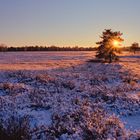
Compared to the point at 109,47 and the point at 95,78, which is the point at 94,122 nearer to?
the point at 95,78

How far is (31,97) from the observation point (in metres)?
15.7

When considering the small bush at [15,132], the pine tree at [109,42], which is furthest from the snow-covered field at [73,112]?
the pine tree at [109,42]

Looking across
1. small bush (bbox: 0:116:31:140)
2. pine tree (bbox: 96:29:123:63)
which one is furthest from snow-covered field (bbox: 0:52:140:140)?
pine tree (bbox: 96:29:123:63)

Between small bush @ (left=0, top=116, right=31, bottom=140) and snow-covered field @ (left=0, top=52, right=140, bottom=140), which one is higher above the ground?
small bush @ (left=0, top=116, right=31, bottom=140)

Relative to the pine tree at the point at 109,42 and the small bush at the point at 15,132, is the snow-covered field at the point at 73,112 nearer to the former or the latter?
the small bush at the point at 15,132

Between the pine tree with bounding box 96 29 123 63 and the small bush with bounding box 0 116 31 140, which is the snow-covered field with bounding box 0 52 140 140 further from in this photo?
the pine tree with bounding box 96 29 123 63

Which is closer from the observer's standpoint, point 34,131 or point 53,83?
point 34,131

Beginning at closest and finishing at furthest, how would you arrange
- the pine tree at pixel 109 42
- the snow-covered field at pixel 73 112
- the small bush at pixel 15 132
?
the small bush at pixel 15 132, the snow-covered field at pixel 73 112, the pine tree at pixel 109 42

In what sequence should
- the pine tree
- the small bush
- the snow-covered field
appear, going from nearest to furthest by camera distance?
the small bush
the snow-covered field
the pine tree

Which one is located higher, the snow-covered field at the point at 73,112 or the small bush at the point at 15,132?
the small bush at the point at 15,132

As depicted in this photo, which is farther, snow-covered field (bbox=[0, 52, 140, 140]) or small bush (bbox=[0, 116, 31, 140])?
snow-covered field (bbox=[0, 52, 140, 140])

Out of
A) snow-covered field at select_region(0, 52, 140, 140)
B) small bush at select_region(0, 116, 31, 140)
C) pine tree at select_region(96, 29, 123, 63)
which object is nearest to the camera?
small bush at select_region(0, 116, 31, 140)

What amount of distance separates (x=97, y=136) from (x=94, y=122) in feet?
3.54

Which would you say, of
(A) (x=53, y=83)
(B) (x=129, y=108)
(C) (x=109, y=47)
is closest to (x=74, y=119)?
(B) (x=129, y=108)
